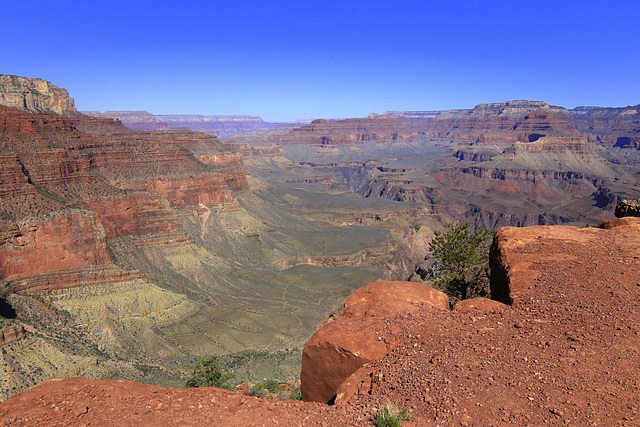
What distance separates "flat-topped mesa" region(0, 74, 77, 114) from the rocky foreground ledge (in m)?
94.8

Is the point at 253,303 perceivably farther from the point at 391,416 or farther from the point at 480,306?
the point at 391,416

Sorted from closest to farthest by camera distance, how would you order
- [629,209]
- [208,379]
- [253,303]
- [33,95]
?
1. [629,209]
2. [208,379]
3. [253,303]
4. [33,95]

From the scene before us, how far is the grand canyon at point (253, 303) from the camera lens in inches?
443

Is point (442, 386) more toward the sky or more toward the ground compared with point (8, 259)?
more toward the sky

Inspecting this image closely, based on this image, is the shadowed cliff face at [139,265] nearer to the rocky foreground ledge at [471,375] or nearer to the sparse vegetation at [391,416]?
the rocky foreground ledge at [471,375]

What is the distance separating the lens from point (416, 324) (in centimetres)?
1448

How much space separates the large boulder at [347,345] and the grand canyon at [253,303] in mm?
70

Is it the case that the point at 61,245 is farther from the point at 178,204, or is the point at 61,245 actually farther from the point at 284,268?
the point at 284,268

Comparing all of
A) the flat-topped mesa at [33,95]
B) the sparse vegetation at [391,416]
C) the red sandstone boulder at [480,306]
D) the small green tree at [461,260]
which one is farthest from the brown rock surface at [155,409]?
the flat-topped mesa at [33,95]

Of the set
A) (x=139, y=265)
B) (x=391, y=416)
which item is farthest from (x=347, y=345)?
(x=139, y=265)

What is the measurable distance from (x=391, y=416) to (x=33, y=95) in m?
116

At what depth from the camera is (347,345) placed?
45.4 ft

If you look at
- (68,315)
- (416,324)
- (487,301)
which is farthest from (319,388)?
(68,315)

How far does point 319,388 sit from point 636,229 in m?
16.6
